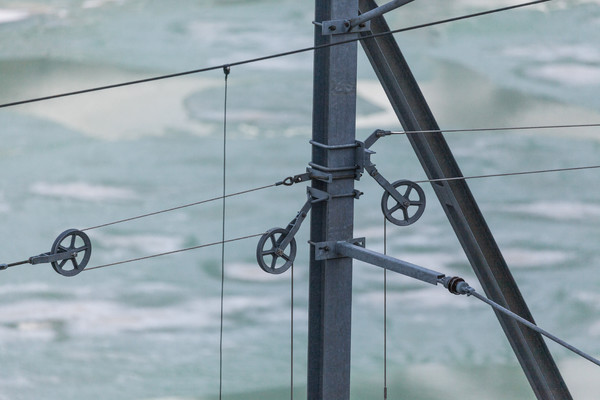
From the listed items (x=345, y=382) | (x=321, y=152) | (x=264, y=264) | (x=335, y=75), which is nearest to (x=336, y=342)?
(x=345, y=382)

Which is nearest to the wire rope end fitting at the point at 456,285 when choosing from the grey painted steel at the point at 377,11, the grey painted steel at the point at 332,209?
the grey painted steel at the point at 332,209

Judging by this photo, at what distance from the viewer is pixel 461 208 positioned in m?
10.8

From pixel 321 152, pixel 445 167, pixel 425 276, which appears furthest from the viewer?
pixel 445 167

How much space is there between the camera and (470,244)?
35.6 ft

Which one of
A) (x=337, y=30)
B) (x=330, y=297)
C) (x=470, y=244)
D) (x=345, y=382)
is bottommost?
(x=345, y=382)

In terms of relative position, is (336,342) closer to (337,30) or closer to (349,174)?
(349,174)

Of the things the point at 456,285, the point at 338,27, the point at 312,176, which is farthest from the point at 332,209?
the point at 338,27

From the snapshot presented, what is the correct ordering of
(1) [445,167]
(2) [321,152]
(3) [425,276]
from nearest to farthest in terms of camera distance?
1. (3) [425,276]
2. (2) [321,152]
3. (1) [445,167]

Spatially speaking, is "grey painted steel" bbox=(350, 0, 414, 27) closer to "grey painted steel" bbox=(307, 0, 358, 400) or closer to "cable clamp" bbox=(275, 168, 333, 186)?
"grey painted steel" bbox=(307, 0, 358, 400)

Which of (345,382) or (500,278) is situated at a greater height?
(500,278)

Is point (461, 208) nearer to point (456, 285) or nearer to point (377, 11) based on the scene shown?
point (456, 285)

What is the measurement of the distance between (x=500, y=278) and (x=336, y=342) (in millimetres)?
1913

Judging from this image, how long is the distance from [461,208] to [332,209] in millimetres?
1600

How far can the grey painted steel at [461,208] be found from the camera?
1052cm
